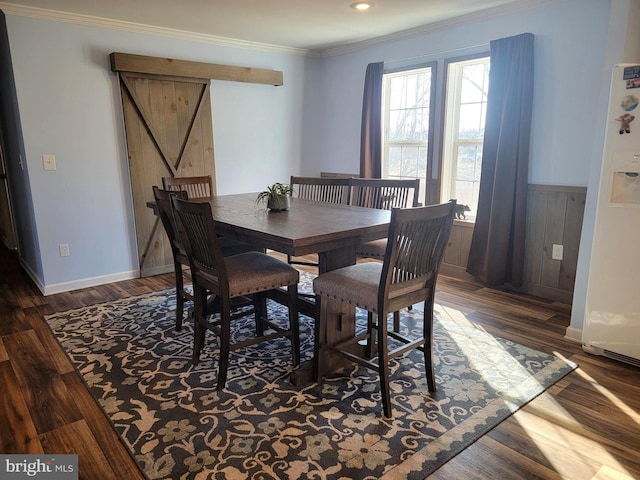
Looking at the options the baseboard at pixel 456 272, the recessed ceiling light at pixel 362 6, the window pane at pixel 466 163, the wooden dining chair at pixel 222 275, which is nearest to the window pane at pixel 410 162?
the window pane at pixel 466 163

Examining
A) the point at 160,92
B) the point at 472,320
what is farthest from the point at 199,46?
the point at 472,320

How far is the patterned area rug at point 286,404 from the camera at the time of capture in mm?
1775

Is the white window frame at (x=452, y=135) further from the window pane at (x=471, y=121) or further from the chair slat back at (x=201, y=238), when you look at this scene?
the chair slat back at (x=201, y=238)

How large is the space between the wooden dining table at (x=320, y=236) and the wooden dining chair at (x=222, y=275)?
0.60 feet

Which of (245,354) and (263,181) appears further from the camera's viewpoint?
(263,181)

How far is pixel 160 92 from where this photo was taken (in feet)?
13.5

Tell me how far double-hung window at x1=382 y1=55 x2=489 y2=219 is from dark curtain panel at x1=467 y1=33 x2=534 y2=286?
27cm

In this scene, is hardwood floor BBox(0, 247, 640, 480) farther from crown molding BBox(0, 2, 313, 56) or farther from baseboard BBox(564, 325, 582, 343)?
crown molding BBox(0, 2, 313, 56)

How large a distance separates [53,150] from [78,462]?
2.79 meters

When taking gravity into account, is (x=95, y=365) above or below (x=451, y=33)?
below

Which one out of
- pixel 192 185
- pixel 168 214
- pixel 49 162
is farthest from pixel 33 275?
pixel 168 214

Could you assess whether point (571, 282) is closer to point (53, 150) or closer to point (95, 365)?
point (95, 365)

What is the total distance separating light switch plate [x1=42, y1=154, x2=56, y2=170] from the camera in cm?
360

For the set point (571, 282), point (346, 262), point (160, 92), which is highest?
point (160, 92)
